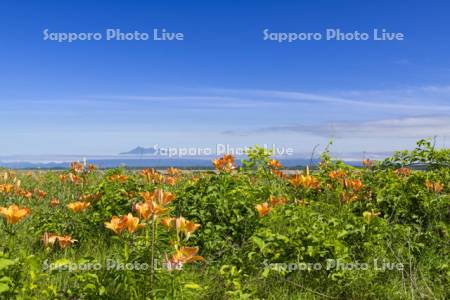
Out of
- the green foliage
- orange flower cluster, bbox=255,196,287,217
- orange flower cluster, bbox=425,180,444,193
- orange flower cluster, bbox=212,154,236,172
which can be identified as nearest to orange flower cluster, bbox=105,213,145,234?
the green foliage

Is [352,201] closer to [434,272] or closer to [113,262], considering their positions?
[434,272]

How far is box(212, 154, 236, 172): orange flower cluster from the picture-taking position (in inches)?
210

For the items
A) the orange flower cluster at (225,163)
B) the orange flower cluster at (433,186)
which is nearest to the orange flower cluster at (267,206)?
the orange flower cluster at (225,163)

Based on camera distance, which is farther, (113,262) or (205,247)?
(205,247)

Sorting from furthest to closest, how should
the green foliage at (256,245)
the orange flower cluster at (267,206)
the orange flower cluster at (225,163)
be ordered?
the orange flower cluster at (225,163)
the orange flower cluster at (267,206)
the green foliage at (256,245)

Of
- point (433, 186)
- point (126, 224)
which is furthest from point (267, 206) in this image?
point (433, 186)

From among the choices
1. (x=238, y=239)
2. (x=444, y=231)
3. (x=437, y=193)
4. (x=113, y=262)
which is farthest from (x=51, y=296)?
(x=437, y=193)

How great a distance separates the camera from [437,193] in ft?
19.1

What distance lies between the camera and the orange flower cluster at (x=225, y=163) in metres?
5.34

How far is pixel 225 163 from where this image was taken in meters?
5.39

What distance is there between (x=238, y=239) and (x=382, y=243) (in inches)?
54.6

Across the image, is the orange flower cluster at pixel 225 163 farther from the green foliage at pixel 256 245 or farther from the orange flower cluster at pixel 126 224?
the orange flower cluster at pixel 126 224

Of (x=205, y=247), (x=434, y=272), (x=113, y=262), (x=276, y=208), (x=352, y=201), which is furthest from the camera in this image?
(x=352, y=201)

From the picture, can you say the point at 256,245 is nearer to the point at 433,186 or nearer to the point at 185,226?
the point at 185,226
